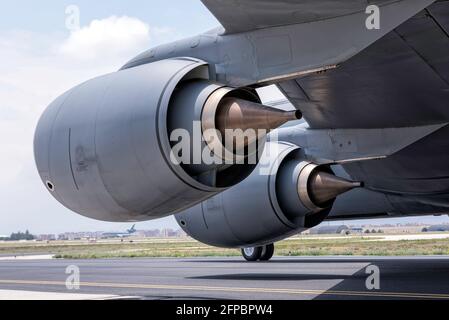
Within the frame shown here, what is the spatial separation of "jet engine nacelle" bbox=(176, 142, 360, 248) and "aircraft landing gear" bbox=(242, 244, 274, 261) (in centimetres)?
865

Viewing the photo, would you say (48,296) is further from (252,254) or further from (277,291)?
(252,254)

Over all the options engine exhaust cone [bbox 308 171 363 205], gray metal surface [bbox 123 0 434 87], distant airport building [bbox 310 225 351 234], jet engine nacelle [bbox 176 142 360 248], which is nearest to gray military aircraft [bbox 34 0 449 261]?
gray metal surface [bbox 123 0 434 87]

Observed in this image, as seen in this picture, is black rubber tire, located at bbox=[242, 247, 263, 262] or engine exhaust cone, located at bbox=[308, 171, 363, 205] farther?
black rubber tire, located at bbox=[242, 247, 263, 262]

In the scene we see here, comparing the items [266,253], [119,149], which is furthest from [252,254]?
[119,149]

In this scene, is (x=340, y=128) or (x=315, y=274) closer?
(x=340, y=128)

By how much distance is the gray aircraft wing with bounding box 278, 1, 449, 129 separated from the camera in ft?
19.8

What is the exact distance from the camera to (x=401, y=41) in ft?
20.3

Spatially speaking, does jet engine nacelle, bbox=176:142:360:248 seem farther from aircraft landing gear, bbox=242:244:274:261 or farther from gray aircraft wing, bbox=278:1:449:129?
aircraft landing gear, bbox=242:244:274:261

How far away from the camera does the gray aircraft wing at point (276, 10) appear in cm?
541

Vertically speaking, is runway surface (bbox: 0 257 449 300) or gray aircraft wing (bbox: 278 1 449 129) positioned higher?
gray aircraft wing (bbox: 278 1 449 129)

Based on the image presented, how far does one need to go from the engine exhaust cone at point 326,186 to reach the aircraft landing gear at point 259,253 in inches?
368

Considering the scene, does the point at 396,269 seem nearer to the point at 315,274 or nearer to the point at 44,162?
the point at 315,274
